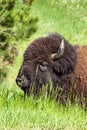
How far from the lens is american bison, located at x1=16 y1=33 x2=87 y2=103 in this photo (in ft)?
38.1

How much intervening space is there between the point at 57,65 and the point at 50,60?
0.18m

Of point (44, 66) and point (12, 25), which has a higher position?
point (12, 25)

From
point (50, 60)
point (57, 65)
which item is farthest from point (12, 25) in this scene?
point (57, 65)

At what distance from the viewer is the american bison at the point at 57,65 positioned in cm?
1162

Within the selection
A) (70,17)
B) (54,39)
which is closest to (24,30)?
(54,39)

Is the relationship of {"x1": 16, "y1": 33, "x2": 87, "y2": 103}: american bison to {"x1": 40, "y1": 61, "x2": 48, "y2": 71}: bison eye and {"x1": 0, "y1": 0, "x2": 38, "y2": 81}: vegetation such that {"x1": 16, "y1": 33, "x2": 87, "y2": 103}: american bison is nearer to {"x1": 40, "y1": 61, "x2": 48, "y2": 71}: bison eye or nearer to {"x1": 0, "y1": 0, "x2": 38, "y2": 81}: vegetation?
{"x1": 40, "y1": 61, "x2": 48, "y2": 71}: bison eye

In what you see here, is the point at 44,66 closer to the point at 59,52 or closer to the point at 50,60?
the point at 50,60

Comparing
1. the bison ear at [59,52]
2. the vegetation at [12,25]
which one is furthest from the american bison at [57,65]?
the vegetation at [12,25]

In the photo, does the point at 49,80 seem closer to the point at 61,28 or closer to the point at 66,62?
the point at 66,62

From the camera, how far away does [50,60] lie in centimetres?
1185

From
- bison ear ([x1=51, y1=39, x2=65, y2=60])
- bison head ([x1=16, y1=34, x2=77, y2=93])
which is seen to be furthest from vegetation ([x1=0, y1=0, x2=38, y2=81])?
bison ear ([x1=51, y1=39, x2=65, y2=60])

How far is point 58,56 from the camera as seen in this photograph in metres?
11.8

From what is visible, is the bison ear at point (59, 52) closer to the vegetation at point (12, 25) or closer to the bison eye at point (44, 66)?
the bison eye at point (44, 66)

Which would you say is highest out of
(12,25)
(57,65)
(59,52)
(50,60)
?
(12,25)
